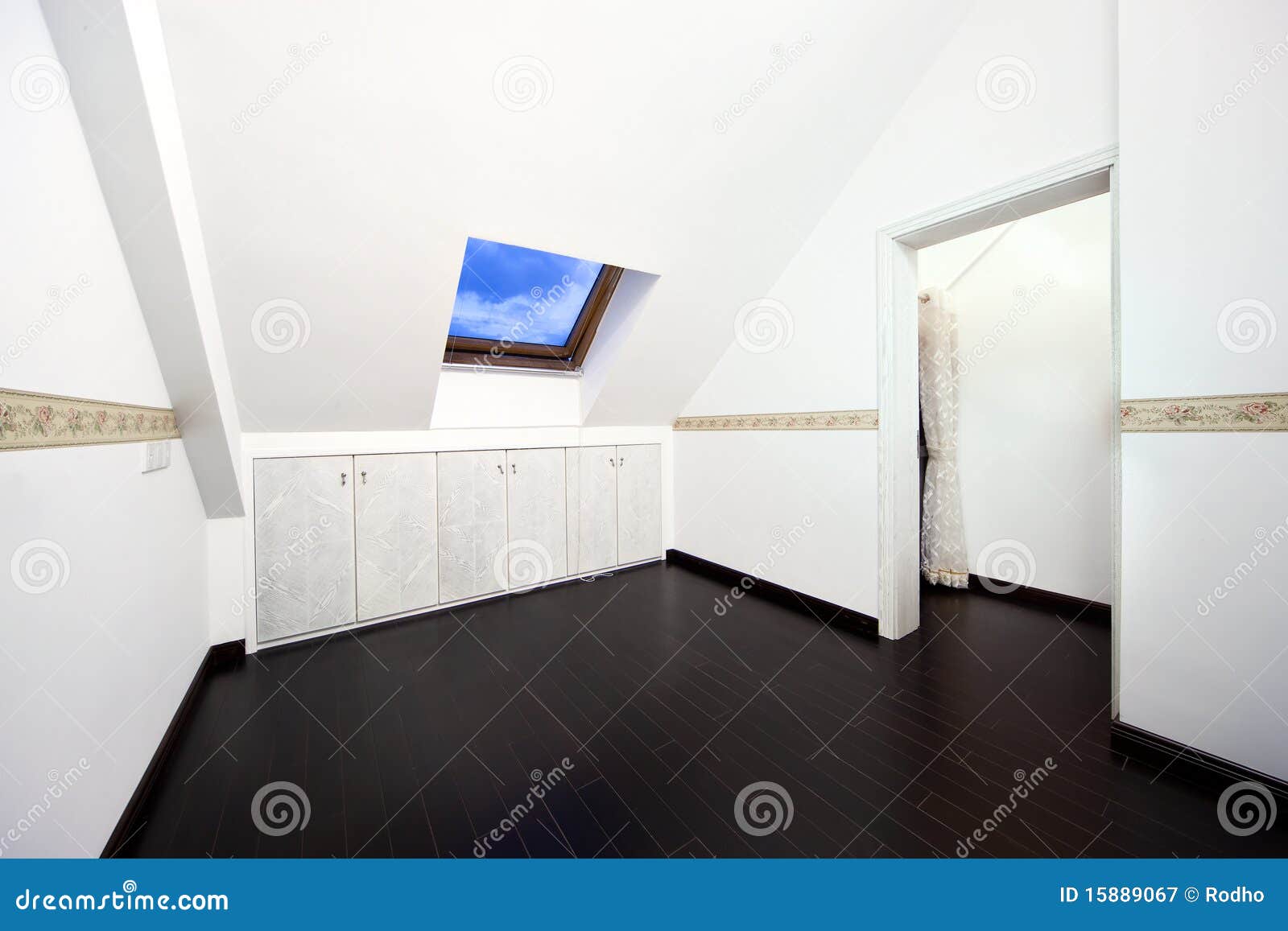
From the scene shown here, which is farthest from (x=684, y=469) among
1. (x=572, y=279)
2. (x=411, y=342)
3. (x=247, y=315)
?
(x=247, y=315)

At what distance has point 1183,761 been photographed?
1597 mm

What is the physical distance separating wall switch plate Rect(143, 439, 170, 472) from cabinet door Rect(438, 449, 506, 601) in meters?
1.27

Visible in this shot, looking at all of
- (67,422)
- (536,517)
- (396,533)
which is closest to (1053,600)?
(536,517)

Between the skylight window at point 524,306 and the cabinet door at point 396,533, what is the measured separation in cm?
71

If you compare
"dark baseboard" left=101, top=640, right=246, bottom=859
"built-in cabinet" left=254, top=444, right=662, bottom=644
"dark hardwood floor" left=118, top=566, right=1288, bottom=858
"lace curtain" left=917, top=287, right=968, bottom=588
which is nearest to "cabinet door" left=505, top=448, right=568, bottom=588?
"built-in cabinet" left=254, top=444, right=662, bottom=644

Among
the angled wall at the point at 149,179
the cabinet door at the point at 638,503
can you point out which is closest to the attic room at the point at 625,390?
the angled wall at the point at 149,179

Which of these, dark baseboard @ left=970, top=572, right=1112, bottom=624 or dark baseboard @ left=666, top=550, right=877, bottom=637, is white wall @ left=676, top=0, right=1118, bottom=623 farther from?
dark baseboard @ left=970, top=572, right=1112, bottom=624

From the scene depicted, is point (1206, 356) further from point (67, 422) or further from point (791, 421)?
point (67, 422)

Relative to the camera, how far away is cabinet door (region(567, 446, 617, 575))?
11.7ft

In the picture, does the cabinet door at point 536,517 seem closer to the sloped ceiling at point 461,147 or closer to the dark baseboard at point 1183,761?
the sloped ceiling at point 461,147

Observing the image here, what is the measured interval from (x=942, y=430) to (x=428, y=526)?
10.7ft

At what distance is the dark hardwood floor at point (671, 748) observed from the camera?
1348 millimetres

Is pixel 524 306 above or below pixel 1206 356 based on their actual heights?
above
